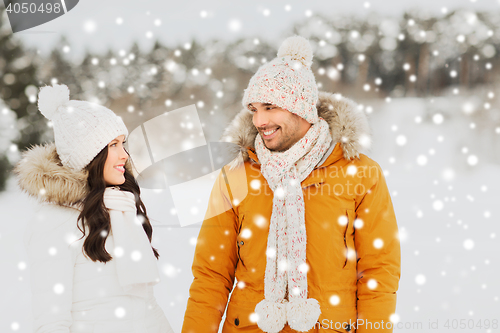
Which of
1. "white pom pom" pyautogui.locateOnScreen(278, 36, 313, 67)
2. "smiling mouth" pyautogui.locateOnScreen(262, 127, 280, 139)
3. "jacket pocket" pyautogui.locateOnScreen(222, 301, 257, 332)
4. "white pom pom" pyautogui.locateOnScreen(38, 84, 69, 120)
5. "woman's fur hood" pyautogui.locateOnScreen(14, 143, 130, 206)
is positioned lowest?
"jacket pocket" pyautogui.locateOnScreen(222, 301, 257, 332)

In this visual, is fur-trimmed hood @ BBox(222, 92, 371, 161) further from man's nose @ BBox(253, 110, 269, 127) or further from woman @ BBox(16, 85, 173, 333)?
woman @ BBox(16, 85, 173, 333)

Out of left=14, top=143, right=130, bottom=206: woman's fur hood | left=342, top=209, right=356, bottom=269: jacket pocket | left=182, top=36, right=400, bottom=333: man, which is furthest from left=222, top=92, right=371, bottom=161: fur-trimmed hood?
left=14, top=143, right=130, bottom=206: woman's fur hood


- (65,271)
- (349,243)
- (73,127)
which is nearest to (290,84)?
A: (349,243)

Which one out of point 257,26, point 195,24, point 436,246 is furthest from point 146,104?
point 436,246

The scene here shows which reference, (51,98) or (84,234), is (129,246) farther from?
(51,98)

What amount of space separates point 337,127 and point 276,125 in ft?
0.97

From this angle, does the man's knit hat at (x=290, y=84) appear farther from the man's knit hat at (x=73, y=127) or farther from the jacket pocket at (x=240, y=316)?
the jacket pocket at (x=240, y=316)

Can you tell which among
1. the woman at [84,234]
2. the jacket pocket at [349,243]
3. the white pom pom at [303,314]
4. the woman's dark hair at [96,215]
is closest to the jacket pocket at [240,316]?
the white pom pom at [303,314]

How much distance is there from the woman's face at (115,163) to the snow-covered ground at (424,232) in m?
1.16

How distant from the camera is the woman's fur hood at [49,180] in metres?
1.29

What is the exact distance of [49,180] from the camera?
1.30 metres

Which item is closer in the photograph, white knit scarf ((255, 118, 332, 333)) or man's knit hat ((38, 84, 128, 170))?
man's knit hat ((38, 84, 128, 170))

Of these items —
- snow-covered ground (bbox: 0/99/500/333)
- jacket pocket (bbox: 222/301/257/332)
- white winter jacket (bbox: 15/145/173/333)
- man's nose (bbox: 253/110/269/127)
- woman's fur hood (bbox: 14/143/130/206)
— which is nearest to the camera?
white winter jacket (bbox: 15/145/173/333)

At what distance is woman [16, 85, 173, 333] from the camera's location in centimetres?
120
